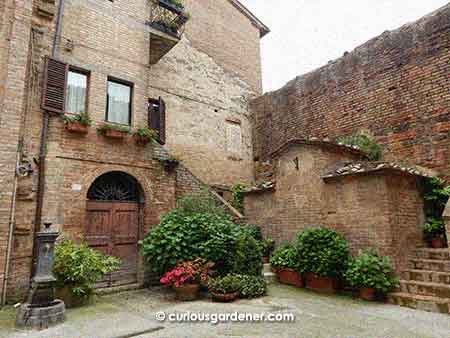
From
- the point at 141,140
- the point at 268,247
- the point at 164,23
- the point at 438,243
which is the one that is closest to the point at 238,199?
the point at 268,247

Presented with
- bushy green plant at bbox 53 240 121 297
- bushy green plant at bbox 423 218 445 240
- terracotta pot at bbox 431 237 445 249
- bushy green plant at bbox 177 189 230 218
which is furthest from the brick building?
terracotta pot at bbox 431 237 445 249

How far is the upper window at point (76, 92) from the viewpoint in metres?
7.46

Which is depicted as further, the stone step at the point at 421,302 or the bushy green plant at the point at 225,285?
the bushy green plant at the point at 225,285

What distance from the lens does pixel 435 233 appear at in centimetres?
676

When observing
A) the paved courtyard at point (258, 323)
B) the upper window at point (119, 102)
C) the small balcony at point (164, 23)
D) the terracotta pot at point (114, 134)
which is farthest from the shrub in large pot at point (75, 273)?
the small balcony at point (164, 23)

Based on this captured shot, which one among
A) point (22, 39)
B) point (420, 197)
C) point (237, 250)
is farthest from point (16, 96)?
point (420, 197)

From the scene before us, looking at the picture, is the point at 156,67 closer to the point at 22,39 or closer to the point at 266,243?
the point at 22,39

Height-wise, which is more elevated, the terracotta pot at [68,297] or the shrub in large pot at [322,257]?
the shrub in large pot at [322,257]

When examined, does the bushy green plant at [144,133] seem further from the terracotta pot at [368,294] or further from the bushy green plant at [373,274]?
the terracotta pot at [368,294]

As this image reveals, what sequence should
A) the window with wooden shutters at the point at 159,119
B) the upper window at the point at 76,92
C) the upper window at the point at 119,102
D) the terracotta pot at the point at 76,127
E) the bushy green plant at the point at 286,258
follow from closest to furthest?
the terracotta pot at the point at 76,127 < the bushy green plant at the point at 286,258 < the upper window at the point at 76,92 < the upper window at the point at 119,102 < the window with wooden shutters at the point at 159,119

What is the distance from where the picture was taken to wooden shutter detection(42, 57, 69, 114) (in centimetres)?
682

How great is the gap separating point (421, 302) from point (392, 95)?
6.32 metres

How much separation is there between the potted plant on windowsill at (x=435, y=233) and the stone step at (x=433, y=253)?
1.03 ft

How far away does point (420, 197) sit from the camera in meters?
7.11
